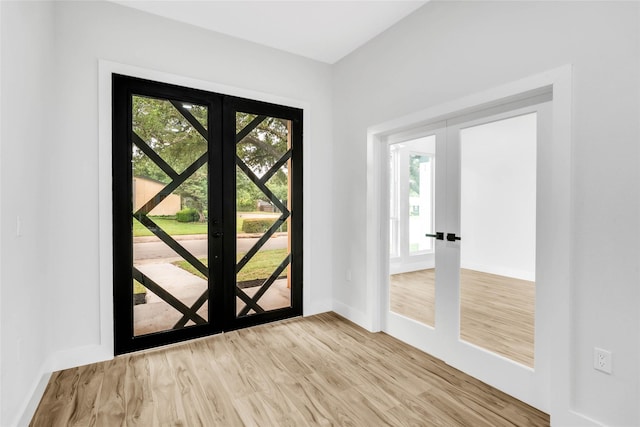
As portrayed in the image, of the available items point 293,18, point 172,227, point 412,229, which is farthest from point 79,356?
point 293,18

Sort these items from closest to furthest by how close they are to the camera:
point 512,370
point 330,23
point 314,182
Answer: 1. point 512,370
2. point 330,23
3. point 314,182

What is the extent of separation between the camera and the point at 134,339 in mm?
2717

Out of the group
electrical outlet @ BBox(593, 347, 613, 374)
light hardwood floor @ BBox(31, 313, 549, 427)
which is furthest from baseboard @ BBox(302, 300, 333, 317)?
electrical outlet @ BBox(593, 347, 613, 374)

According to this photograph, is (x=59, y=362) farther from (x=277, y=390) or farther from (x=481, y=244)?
(x=481, y=244)

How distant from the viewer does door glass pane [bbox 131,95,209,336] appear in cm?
277

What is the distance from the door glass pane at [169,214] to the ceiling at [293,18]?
767mm

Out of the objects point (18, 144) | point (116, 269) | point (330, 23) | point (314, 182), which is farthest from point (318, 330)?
Result: point (330, 23)

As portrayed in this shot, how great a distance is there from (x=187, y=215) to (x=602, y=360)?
309cm

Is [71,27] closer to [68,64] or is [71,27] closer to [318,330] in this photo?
[68,64]

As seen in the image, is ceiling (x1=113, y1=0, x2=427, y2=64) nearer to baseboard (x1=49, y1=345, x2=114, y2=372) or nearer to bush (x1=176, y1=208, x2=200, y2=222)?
bush (x1=176, y1=208, x2=200, y2=222)

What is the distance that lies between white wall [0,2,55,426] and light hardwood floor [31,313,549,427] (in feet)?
1.19

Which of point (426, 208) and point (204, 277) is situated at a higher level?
point (426, 208)

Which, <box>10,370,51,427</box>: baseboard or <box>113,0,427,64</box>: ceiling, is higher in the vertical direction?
<box>113,0,427,64</box>: ceiling

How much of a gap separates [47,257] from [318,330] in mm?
2334
